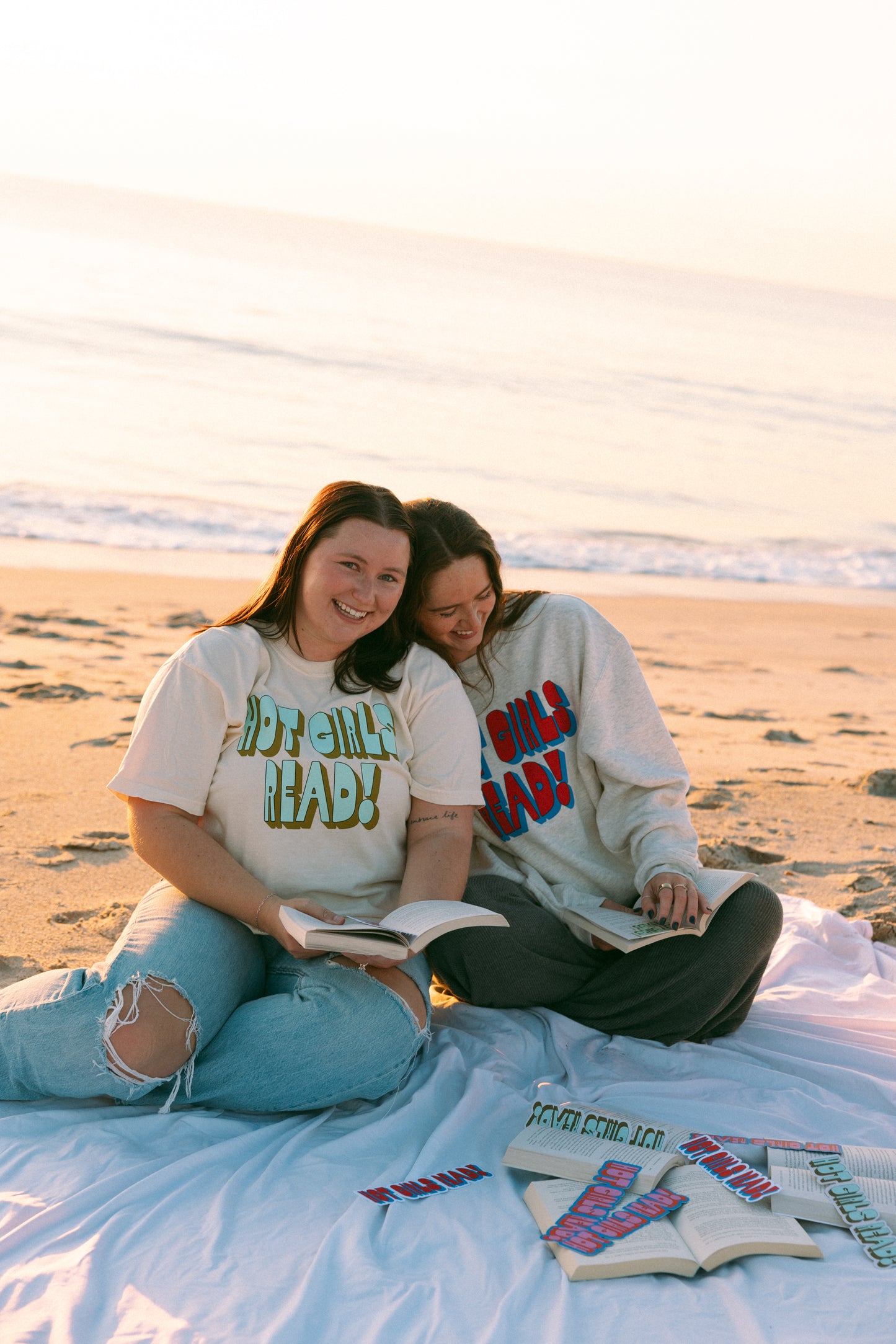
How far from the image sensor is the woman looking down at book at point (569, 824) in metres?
2.95

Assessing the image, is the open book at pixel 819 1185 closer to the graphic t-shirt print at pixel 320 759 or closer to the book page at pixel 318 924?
the book page at pixel 318 924

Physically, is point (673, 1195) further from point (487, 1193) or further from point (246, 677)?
point (246, 677)

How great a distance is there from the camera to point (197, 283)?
114 ft

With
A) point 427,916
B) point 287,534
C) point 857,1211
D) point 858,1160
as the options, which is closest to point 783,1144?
point 858,1160

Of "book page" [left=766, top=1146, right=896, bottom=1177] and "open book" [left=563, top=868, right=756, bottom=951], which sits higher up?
"open book" [left=563, top=868, right=756, bottom=951]

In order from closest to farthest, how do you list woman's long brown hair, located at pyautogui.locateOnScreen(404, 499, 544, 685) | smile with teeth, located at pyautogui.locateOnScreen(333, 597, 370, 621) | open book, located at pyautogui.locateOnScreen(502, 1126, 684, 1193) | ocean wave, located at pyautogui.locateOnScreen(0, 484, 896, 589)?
open book, located at pyautogui.locateOnScreen(502, 1126, 684, 1193) → smile with teeth, located at pyautogui.locateOnScreen(333, 597, 370, 621) → woman's long brown hair, located at pyautogui.locateOnScreen(404, 499, 544, 685) → ocean wave, located at pyautogui.locateOnScreen(0, 484, 896, 589)

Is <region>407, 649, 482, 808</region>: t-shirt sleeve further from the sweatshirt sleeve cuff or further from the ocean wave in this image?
the ocean wave

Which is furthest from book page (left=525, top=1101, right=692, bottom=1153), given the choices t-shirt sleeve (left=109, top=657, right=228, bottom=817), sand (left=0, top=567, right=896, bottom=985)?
sand (left=0, top=567, right=896, bottom=985)

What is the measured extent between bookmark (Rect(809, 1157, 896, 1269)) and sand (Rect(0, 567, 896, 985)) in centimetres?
162

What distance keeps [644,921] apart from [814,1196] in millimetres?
746

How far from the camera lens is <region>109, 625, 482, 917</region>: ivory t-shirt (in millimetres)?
2674

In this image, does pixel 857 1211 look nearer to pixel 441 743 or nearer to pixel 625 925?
pixel 625 925

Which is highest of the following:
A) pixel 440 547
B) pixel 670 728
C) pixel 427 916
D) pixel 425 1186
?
pixel 440 547

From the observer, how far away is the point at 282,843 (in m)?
2.71
